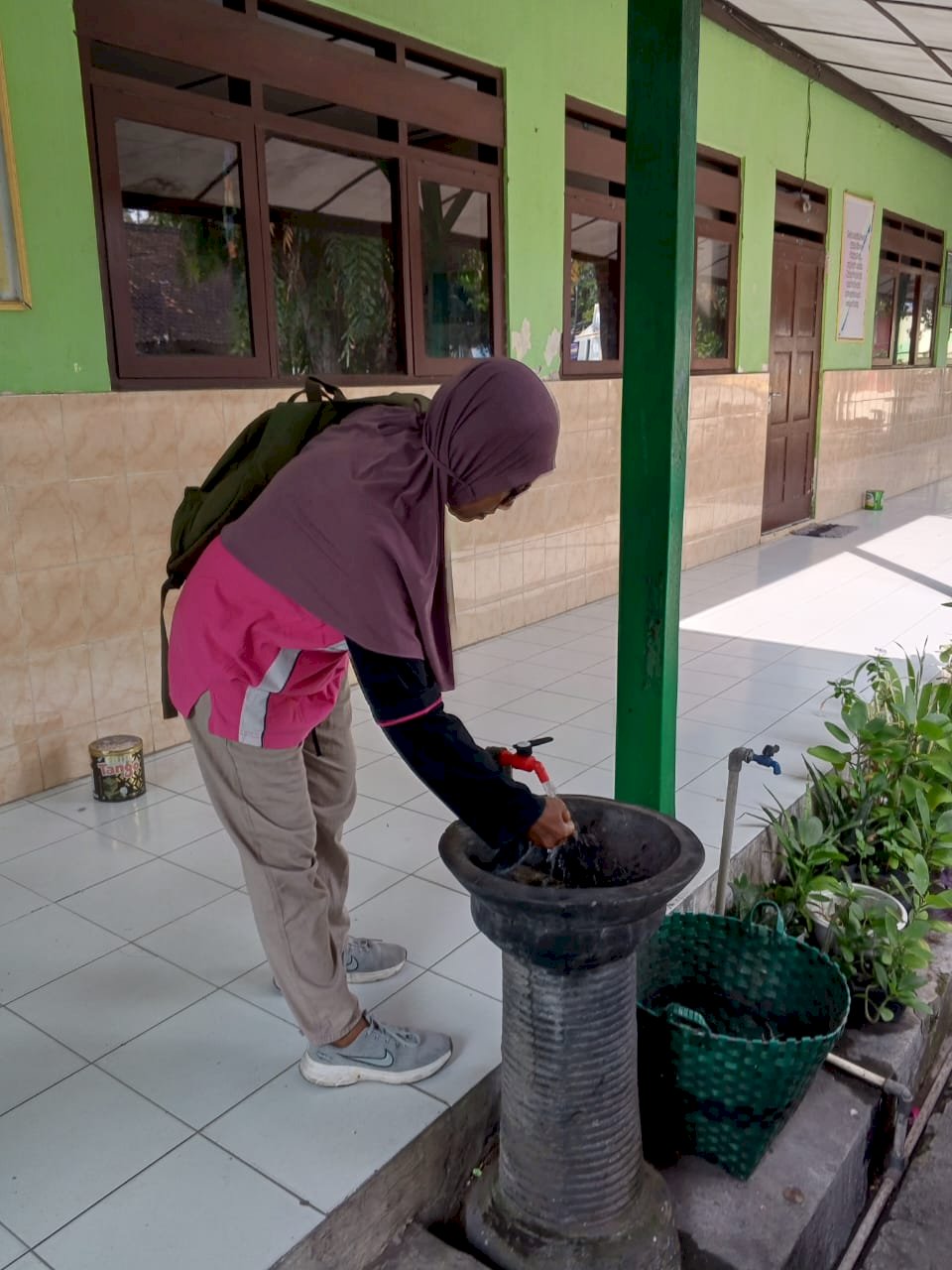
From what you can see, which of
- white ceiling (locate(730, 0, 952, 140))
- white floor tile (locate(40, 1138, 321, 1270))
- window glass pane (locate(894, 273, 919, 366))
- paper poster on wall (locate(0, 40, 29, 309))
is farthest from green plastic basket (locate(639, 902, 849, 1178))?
window glass pane (locate(894, 273, 919, 366))

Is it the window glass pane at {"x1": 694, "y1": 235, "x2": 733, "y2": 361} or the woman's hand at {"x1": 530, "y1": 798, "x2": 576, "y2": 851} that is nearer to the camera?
the woman's hand at {"x1": 530, "y1": 798, "x2": 576, "y2": 851}

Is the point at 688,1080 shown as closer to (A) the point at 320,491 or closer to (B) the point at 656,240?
(A) the point at 320,491

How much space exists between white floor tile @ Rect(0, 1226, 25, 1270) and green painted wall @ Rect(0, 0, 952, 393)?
2317 mm

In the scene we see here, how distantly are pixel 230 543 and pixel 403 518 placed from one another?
290 millimetres

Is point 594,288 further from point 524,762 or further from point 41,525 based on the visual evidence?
point 524,762

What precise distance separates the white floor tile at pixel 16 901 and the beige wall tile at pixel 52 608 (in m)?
0.82

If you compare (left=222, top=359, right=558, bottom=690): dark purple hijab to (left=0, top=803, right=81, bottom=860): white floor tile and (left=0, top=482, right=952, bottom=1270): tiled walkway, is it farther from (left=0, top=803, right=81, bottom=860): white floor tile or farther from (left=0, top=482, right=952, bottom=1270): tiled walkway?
(left=0, top=803, right=81, bottom=860): white floor tile


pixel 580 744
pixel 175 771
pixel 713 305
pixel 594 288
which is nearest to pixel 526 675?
pixel 580 744

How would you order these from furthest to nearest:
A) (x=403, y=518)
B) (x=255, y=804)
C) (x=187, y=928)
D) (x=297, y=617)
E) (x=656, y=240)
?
(x=187, y=928)
(x=656, y=240)
(x=255, y=804)
(x=297, y=617)
(x=403, y=518)

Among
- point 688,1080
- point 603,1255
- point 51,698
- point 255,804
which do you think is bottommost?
point 603,1255

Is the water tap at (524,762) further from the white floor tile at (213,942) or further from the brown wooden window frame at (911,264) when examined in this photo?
the brown wooden window frame at (911,264)

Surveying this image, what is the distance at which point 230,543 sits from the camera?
60.6 inches

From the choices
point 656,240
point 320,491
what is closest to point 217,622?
point 320,491

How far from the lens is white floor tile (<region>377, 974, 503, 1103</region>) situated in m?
1.89
